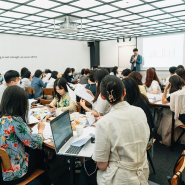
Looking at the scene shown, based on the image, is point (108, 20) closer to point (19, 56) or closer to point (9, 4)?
point (9, 4)

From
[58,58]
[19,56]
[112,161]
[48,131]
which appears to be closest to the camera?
[112,161]

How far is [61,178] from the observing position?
234 centimetres

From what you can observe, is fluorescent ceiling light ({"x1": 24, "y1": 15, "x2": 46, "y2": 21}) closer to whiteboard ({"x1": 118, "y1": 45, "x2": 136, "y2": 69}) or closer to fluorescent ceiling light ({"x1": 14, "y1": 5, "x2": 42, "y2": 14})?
fluorescent ceiling light ({"x1": 14, "y1": 5, "x2": 42, "y2": 14})

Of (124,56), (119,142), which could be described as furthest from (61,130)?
(124,56)

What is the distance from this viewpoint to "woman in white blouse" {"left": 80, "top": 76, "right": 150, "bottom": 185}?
1.12 metres

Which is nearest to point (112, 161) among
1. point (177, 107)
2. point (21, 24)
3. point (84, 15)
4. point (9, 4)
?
point (177, 107)

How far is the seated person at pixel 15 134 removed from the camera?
1495mm

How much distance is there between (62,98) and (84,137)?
1363 mm

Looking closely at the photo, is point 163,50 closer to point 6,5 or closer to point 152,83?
point 152,83

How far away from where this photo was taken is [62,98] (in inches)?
119

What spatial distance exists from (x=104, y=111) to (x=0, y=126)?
1215 mm

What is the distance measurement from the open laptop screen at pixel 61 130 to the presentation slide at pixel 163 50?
28.4 feet

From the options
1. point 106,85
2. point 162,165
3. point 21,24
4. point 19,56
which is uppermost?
point 21,24

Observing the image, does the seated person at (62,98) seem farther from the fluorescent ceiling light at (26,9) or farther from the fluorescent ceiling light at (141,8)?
the fluorescent ceiling light at (141,8)
